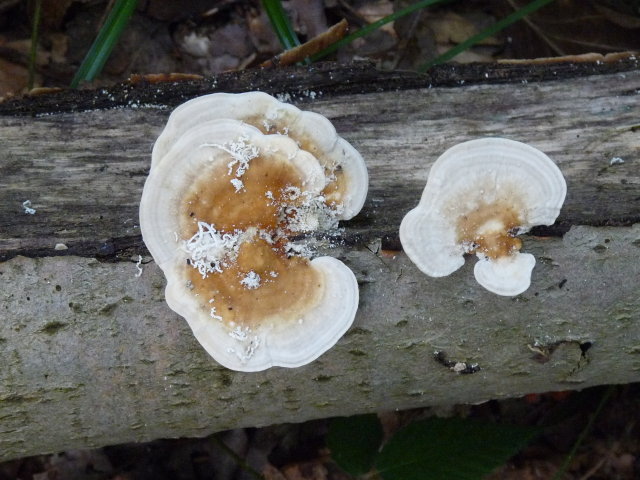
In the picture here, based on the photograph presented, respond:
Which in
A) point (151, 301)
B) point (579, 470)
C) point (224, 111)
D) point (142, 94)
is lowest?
point (579, 470)

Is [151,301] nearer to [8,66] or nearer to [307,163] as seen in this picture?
[307,163]

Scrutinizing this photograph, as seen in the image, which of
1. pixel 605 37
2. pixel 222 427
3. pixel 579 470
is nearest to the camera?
pixel 222 427

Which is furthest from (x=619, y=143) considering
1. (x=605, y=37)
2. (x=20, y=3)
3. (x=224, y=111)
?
(x=20, y=3)

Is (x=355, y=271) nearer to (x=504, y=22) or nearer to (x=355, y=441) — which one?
(x=355, y=441)

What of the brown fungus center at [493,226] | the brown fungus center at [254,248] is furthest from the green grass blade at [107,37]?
the brown fungus center at [493,226]

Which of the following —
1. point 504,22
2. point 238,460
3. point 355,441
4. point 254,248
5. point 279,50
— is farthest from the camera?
point 279,50

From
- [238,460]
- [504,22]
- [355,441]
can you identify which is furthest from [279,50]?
[238,460]

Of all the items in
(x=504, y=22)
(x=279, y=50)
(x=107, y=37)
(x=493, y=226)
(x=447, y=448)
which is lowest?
(x=447, y=448)
